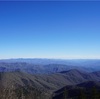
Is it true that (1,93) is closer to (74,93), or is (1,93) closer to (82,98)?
(82,98)

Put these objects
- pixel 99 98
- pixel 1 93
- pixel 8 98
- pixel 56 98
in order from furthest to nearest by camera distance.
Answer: pixel 56 98 → pixel 99 98 → pixel 1 93 → pixel 8 98

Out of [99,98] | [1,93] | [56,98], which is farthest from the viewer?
[56,98]

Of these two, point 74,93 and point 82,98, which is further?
point 74,93

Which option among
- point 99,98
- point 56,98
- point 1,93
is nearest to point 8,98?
point 1,93

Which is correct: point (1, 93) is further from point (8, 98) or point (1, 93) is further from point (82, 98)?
point (82, 98)

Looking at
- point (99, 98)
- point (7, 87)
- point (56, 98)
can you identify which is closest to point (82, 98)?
point (99, 98)

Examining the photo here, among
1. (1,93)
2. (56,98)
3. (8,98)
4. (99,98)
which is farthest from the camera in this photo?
(56,98)

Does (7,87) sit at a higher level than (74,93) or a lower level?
higher

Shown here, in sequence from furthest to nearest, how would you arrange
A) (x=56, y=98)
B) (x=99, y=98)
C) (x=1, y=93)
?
(x=56, y=98), (x=99, y=98), (x=1, y=93)

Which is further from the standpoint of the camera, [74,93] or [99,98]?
[74,93]

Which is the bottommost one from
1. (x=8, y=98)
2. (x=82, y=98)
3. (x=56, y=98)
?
(x=56, y=98)
